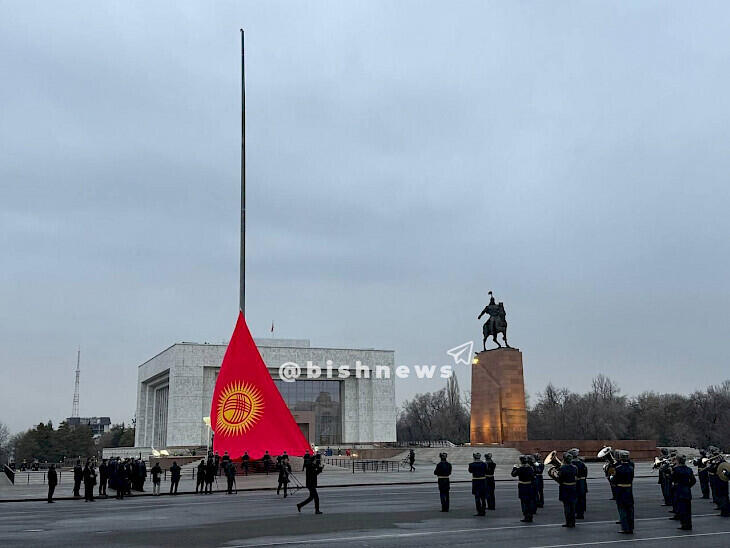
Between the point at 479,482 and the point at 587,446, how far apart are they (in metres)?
35.0

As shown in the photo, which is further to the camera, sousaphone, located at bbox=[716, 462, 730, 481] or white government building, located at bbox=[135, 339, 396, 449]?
white government building, located at bbox=[135, 339, 396, 449]

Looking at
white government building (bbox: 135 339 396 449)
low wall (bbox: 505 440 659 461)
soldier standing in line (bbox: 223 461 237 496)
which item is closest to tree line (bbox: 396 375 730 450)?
white government building (bbox: 135 339 396 449)

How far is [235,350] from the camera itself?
27.7m

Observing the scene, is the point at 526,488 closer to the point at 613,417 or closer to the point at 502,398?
the point at 502,398

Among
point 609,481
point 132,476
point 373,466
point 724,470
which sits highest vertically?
point 724,470

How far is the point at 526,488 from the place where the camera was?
16.4 metres

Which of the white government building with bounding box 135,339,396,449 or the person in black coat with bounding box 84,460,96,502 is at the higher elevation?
the white government building with bounding box 135,339,396,449

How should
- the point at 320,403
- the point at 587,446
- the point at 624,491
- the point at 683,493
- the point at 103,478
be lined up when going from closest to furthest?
the point at 624,491 → the point at 683,493 → the point at 103,478 → the point at 587,446 → the point at 320,403

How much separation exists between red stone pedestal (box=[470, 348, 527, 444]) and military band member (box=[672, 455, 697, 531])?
31858mm

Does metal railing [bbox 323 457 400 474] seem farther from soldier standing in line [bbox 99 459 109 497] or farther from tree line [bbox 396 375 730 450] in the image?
tree line [bbox 396 375 730 450]

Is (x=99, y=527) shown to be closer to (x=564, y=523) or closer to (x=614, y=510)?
(x=564, y=523)

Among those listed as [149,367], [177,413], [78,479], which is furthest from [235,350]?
[149,367]

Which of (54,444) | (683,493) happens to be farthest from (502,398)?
(54,444)

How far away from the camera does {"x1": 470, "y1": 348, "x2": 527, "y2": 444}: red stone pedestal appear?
46.4 meters
